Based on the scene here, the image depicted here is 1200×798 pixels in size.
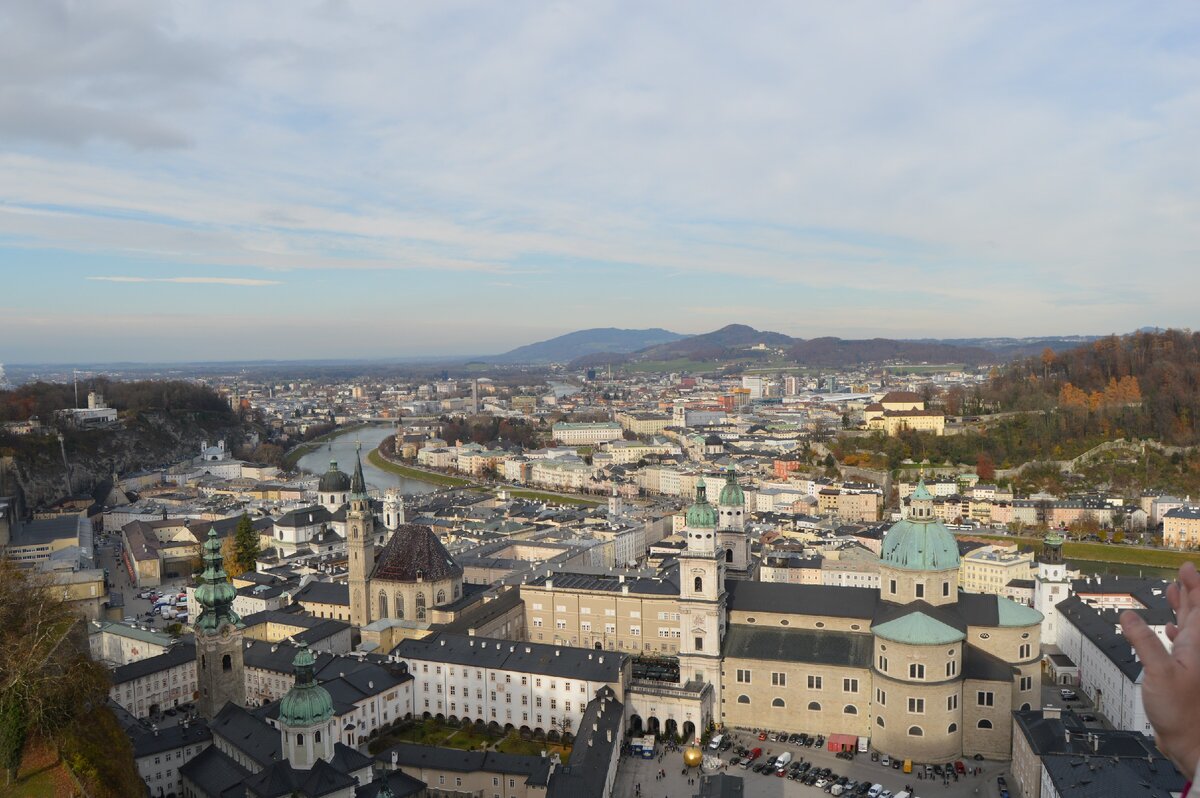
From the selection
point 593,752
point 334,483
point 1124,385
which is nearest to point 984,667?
point 593,752

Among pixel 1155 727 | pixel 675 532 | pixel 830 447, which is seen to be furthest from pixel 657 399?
pixel 1155 727

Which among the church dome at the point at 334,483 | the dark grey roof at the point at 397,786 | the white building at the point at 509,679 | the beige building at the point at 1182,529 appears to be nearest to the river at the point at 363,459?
the church dome at the point at 334,483

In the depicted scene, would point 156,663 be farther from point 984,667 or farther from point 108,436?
point 108,436

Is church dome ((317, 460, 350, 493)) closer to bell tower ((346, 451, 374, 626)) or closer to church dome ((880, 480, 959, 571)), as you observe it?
bell tower ((346, 451, 374, 626))

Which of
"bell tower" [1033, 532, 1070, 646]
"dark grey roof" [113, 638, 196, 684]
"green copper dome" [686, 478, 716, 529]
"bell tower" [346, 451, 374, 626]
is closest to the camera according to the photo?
"green copper dome" [686, 478, 716, 529]

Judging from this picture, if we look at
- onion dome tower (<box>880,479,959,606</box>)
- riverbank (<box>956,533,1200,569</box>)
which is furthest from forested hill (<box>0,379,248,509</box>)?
riverbank (<box>956,533,1200,569</box>)

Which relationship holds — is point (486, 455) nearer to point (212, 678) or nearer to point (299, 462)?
point (299, 462)
